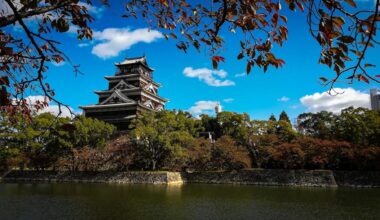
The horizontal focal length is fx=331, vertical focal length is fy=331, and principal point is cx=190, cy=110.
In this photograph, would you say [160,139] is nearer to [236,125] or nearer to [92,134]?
[92,134]

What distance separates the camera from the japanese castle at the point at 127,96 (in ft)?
98.5

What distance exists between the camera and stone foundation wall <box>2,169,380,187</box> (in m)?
22.5

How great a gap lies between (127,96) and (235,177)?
45.7 ft

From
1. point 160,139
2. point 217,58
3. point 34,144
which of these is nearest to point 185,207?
point 160,139

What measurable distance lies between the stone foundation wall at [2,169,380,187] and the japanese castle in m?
6.75

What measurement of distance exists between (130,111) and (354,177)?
743 inches

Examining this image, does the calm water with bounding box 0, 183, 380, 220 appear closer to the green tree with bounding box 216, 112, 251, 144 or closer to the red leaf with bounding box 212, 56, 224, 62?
the red leaf with bounding box 212, 56, 224, 62

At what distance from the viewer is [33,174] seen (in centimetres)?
2594

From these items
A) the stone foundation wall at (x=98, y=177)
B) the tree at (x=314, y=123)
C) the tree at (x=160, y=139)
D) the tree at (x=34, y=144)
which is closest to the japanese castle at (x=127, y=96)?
the tree at (x=160, y=139)

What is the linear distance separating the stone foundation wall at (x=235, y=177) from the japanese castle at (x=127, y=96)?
675 cm

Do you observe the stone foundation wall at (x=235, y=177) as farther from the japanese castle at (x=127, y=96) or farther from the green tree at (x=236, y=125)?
the japanese castle at (x=127, y=96)

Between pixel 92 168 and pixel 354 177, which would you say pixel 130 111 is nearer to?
pixel 92 168

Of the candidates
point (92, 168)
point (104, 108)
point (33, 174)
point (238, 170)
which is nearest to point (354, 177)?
point (238, 170)

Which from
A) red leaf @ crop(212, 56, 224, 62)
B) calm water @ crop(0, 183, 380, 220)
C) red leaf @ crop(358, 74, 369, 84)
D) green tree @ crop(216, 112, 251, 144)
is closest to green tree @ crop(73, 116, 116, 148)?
green tree @ crop(216, 112, 251, 144)
